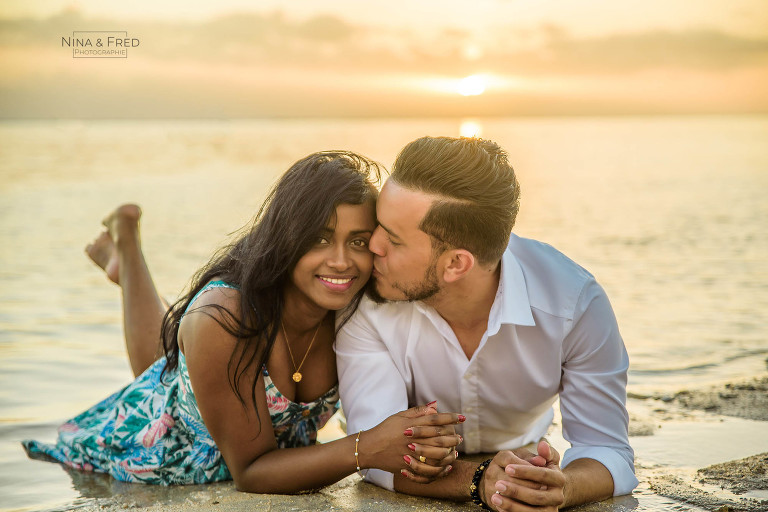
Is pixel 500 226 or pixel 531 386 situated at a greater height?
pixel 500 226

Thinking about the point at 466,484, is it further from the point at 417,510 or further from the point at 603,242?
the point at 603,242

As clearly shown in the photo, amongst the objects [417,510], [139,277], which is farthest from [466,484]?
[139,277]

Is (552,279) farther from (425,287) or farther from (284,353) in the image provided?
(284,353)

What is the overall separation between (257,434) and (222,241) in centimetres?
313

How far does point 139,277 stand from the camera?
5184 mm

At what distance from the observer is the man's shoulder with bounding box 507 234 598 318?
335cm

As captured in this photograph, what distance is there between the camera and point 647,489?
344cm

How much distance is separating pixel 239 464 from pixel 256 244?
36.6 inches

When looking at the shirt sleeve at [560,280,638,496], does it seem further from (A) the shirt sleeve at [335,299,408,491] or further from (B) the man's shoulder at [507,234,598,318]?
(A) the shirt sleeve at [335,299,408,491]

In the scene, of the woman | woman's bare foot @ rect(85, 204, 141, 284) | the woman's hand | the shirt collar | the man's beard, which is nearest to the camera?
the woman's hand

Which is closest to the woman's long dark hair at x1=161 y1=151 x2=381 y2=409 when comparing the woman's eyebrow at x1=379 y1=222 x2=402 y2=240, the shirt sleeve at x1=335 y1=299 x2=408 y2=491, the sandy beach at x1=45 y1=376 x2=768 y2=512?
the woman's eyebrow at x1=379 y1=222 x2=402 y2=240

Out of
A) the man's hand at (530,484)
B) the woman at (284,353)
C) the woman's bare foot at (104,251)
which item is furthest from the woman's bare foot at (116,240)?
the man's hand at (530,484)

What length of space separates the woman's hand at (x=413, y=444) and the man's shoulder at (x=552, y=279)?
64 cm

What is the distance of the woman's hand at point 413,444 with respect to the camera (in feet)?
9.95
